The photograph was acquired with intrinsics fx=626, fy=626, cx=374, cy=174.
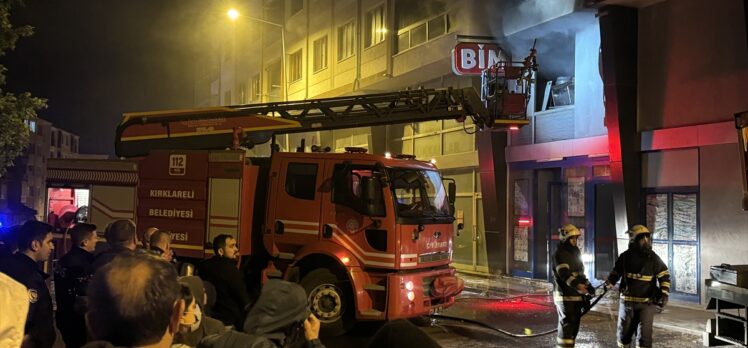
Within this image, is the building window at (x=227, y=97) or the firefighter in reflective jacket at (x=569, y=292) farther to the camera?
the building window at (x=227, y=97)

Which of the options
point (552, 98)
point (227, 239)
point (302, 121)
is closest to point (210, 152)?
point (302, 121)

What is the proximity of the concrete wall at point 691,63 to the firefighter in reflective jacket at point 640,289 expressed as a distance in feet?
17.4

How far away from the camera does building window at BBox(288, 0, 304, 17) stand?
28.4 meters

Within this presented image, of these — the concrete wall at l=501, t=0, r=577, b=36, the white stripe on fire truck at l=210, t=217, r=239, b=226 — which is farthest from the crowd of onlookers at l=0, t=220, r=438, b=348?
the concrete wall at l=501, t=0, r=577, b=36

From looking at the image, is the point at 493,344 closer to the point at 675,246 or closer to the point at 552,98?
the point at 675,246

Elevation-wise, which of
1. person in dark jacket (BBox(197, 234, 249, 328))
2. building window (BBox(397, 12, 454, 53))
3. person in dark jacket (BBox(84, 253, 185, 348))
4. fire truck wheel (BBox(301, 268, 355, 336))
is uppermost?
building window (BBox(397, 12, 454, 53))

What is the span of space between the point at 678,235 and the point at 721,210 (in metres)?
1.10

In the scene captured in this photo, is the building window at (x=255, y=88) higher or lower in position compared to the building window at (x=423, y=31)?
higher

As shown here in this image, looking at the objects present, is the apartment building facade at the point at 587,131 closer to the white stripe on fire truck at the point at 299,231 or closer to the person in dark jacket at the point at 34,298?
the white stripe on fire truck at the point at 299,231

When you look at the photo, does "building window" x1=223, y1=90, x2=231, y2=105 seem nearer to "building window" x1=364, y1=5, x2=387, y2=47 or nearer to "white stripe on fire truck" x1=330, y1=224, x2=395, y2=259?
"building window" x1=364, y1=5, x2=387, y2=47

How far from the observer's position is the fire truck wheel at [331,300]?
8125 millimetres

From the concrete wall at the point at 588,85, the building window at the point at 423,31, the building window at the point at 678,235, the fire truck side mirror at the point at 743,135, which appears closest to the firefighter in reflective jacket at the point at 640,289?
the fire truck side mirror at the point at 743,135

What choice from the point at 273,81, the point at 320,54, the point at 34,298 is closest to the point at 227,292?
the point at 34,298

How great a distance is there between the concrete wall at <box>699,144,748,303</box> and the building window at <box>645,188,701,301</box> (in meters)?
0.27
